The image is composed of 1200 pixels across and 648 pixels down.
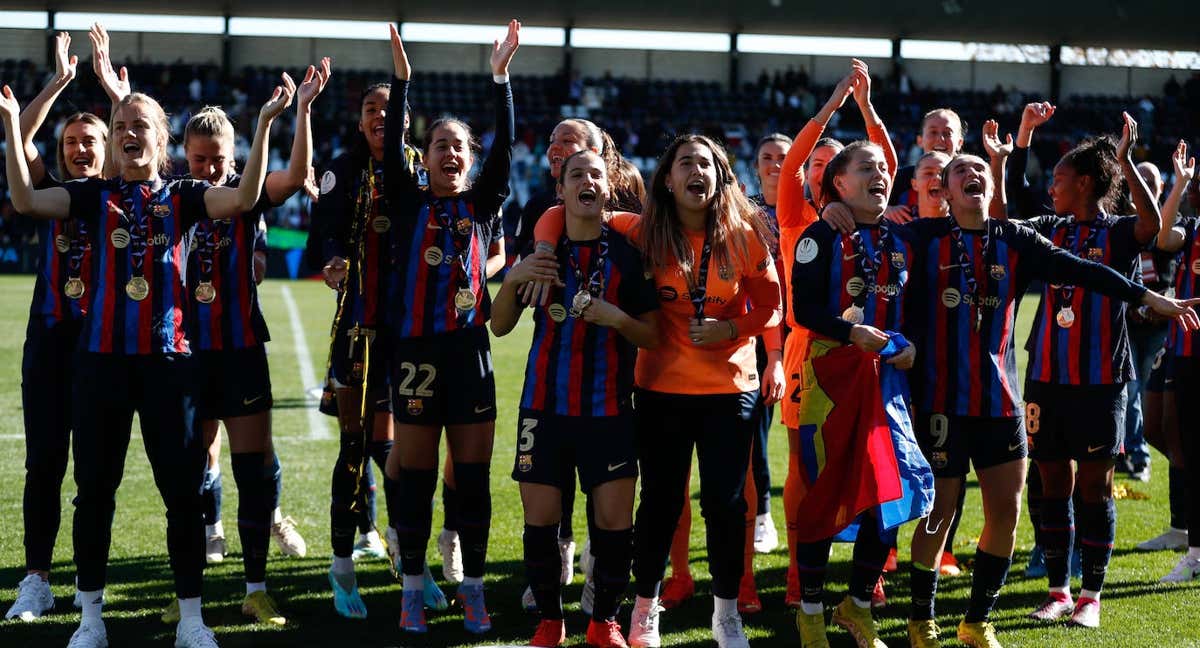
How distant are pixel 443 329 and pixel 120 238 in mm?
1238

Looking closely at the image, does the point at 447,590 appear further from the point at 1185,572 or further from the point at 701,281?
the point at 1185,572

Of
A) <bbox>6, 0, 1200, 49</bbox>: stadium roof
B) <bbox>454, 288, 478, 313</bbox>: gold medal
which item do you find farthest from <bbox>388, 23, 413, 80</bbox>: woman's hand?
<bbox>6, 0, 1200, 49</bbox>: stadium roof

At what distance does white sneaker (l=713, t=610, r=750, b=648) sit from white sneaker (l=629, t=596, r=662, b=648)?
24cm

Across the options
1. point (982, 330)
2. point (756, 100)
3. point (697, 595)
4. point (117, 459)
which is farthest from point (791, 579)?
point (756, 100)

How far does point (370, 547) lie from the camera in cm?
630

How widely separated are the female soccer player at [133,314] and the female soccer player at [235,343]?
0.45 metres

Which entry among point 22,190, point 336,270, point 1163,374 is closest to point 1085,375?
point 1163,374

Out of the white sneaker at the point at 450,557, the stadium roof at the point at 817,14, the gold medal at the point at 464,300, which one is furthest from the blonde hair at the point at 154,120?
the stadium roof at the point at 817,14

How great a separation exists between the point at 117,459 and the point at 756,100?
108 ft

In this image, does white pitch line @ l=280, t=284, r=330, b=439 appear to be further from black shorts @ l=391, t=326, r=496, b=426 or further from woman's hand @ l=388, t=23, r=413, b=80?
woman's hand @ l=388, t=23, r=413, b=80

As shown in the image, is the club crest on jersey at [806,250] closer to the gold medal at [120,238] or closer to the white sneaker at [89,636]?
the gold medal at [120,238]

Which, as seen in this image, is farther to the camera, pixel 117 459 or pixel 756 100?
pixel 756 100

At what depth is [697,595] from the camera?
18.3ft

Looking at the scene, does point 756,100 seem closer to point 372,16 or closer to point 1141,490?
point 372,16
